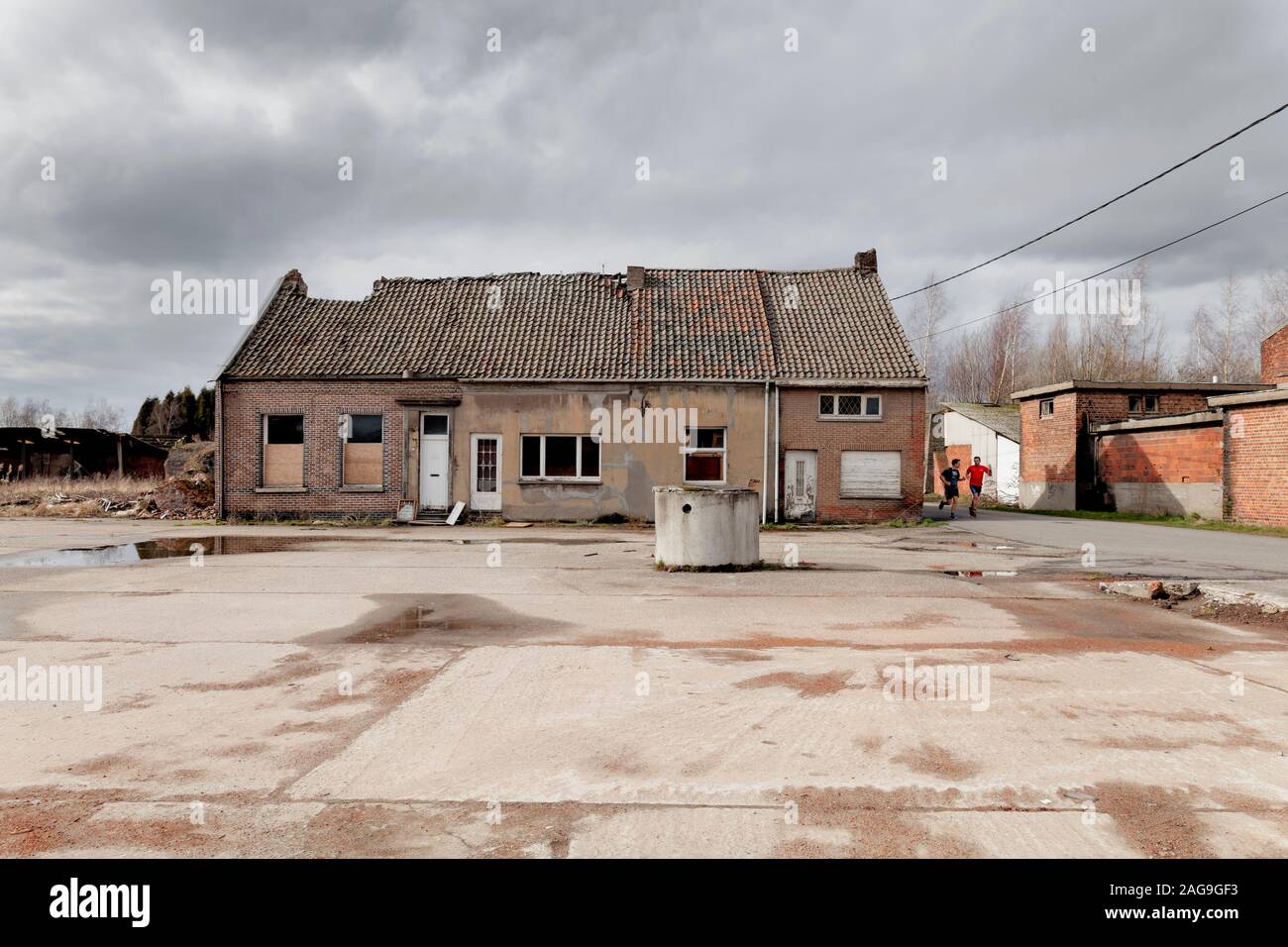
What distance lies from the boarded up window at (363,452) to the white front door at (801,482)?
11875 mm

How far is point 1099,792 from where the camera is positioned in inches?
147

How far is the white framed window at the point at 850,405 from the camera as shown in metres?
21.7

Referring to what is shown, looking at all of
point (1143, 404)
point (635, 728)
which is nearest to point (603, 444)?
point (635, 728)

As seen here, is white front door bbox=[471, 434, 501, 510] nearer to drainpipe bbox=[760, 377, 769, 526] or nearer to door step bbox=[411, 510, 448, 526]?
door step bbox=[411, 510, 448, 526]

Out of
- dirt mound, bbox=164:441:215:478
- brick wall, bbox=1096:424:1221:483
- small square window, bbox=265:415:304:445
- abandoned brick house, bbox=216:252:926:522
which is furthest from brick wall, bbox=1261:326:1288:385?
dirt mound, bbox=164:441:215:478

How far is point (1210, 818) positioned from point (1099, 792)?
44 cm

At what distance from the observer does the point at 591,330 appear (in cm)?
2362

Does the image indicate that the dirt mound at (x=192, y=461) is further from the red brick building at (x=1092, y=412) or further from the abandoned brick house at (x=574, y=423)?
the red brick building at (x=1092, y=412)

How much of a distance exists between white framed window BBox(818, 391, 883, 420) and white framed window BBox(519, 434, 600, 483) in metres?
6.65

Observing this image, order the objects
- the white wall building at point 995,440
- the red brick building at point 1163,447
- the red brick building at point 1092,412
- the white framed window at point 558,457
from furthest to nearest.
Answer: the white wall building at point 995,440 → the red brick building at point 1092,412 → the white framed window at point 558,457 → the red brick building at point 1163,447

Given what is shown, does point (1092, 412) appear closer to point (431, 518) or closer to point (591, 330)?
point (591, 330)

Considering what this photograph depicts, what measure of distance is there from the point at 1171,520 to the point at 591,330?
18.9 m

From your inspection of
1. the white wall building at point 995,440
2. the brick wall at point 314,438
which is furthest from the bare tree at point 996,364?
the brick wall at point 314,438
